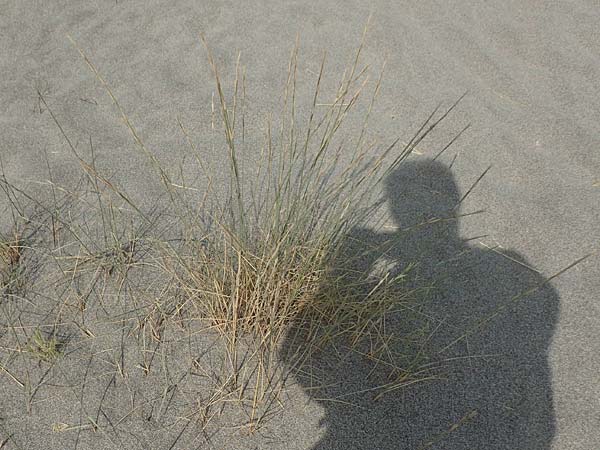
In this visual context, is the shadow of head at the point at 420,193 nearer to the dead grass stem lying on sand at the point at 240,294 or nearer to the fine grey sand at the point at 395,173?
the fine grey sand at the point at 395,173

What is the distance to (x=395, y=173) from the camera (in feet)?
8.02

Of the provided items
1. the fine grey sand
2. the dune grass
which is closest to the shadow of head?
the fine grey sand

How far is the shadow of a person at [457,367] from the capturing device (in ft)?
5.48

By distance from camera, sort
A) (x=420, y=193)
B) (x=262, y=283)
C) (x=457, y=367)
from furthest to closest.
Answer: (x=420, y=193)
(x=457, y=367)
(x=262, y=283)

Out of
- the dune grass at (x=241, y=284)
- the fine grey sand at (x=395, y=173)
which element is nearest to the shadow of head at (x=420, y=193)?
the fine grey sand at (x=395, y=173)

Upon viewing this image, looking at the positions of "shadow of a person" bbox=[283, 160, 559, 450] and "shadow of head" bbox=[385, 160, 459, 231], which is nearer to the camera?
"shadow of a person" bbox=[283, 160, 559, 450]

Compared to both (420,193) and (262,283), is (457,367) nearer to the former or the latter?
(262,283)

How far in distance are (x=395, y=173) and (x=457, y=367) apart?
2.89ft

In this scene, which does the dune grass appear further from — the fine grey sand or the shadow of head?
the shadow of head

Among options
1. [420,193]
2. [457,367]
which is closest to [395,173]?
[420,193]

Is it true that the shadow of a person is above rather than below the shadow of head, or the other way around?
below

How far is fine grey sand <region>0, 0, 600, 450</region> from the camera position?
5.52ft

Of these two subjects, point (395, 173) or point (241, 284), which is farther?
point (395, 173)

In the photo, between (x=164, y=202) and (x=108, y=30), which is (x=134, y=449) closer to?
(x=164, y=202)
